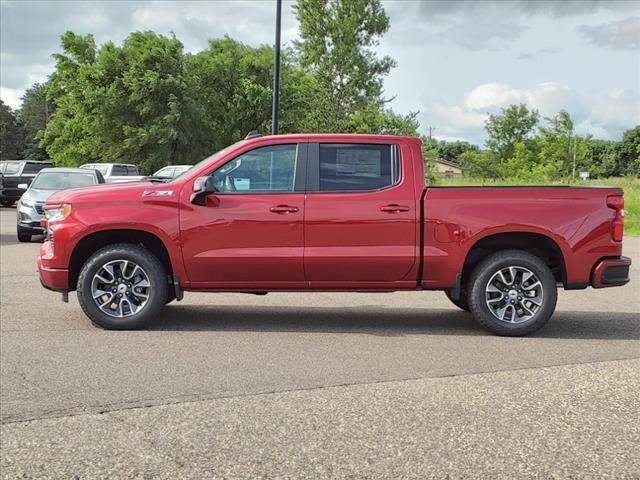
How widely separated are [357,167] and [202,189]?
4.94 feet

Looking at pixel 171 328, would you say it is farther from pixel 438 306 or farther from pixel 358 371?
pixel 438 306

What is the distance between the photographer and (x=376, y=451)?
384 centimetres

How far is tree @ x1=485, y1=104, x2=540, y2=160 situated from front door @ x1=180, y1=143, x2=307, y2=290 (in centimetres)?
5384

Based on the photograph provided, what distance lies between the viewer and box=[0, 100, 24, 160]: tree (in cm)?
10157

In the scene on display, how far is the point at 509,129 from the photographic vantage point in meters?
58.8

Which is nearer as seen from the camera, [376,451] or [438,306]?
[376,451]

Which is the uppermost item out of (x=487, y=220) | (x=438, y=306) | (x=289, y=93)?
(x=289, y=93)

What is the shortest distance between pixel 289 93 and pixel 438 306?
38927 millimetres

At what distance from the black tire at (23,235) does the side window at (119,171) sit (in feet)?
34.0

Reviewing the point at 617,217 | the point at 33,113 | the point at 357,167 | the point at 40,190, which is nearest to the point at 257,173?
the point at 357,167

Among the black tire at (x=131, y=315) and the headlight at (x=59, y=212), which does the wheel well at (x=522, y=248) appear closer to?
the black tire at (x=131, y=315)

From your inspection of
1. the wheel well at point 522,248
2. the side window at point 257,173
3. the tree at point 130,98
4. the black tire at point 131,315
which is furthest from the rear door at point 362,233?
the tree at point 130,98

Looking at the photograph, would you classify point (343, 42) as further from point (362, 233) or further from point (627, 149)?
point (627, 149)

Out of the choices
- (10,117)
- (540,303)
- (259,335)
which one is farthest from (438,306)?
(10,117)
